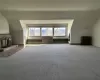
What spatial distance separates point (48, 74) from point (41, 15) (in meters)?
5.64

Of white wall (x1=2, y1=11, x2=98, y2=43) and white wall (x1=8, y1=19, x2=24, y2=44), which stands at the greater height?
white wall (x1=2, y1=11, x2=98, y2=43)

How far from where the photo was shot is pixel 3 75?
290 centimetres

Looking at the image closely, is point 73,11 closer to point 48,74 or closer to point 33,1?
point 33,1

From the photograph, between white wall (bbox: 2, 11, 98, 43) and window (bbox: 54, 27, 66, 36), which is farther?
window (bbox: 54, 27, 66, 36)

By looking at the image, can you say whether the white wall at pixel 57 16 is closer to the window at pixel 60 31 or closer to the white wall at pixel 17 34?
the white wall at pixel 17 34

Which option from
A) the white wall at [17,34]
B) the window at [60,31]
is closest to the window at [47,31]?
the window at [60,31]

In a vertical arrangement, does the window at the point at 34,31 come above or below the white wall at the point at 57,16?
below

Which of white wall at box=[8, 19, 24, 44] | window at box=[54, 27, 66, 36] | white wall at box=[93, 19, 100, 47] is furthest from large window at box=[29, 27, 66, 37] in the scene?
white wall at box=[93, 19, 100, 47]

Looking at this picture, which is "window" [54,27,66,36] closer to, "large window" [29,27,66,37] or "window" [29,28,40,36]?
"large window" [29,27,66,37]

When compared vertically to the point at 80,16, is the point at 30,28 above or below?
below

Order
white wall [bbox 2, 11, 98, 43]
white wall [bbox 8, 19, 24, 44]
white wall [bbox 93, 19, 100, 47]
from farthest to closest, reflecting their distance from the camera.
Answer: white wall [bbox 8, 19, 24, 44] < white wall [bbox 93, 19, 100, 47] < white wall [bbox 2, 11, 98, 43]

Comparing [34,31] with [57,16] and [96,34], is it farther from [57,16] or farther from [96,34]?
[96,34]

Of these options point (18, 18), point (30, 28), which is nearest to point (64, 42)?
point (30, 28)

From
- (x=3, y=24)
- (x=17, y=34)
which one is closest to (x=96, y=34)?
(x=17, y=34)
